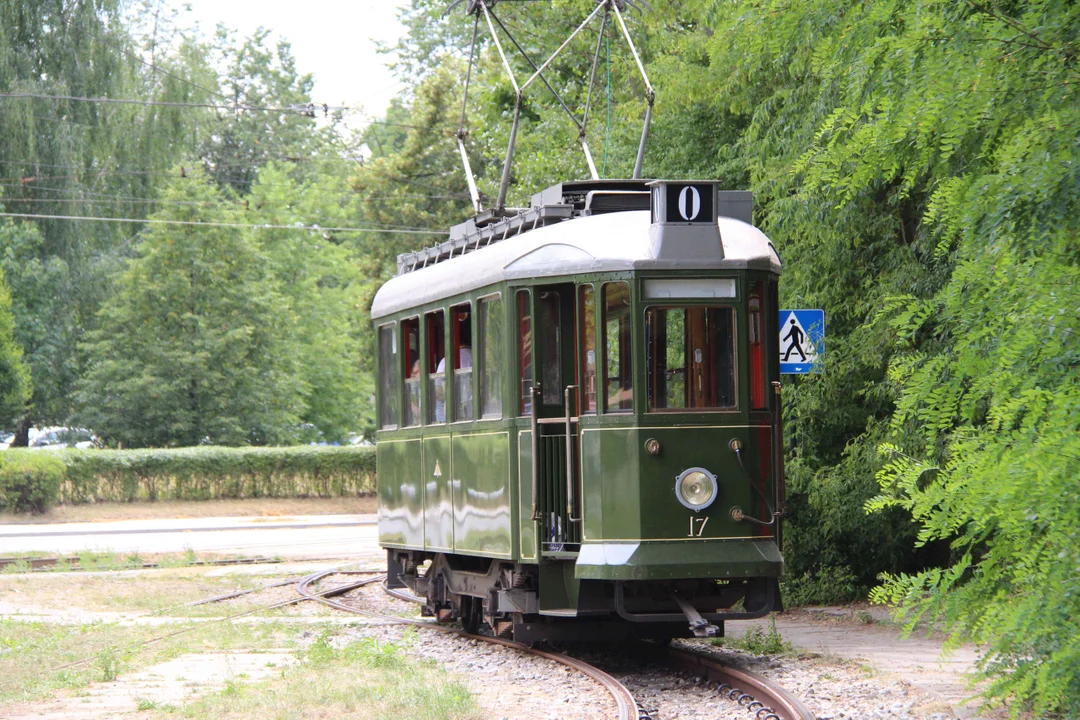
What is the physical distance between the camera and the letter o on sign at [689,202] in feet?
36.0

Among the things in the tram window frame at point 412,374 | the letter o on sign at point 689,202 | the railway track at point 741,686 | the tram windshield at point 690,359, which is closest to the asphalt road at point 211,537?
the tram window frame at point 412,374

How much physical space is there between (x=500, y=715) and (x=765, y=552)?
2595mm

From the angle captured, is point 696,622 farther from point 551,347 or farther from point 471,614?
point 471,614

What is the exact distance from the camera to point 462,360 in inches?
510

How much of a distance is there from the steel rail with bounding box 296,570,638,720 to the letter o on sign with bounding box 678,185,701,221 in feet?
10.7

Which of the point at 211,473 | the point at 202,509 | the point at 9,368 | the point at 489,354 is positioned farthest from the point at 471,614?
the point at 9,368

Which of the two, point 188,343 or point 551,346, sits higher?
point 188,343

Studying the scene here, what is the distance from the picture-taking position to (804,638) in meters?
12.8

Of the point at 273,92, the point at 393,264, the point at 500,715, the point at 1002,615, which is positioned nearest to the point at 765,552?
the point at 500,715

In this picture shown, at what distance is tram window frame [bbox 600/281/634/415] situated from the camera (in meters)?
10.9

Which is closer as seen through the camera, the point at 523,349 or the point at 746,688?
the point at 746,688

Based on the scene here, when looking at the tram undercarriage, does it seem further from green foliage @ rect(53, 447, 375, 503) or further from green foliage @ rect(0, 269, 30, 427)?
green foliage @ rect(0, 269, 30, 427)

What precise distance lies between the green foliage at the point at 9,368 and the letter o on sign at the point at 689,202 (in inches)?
1184

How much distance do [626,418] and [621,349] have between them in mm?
514
